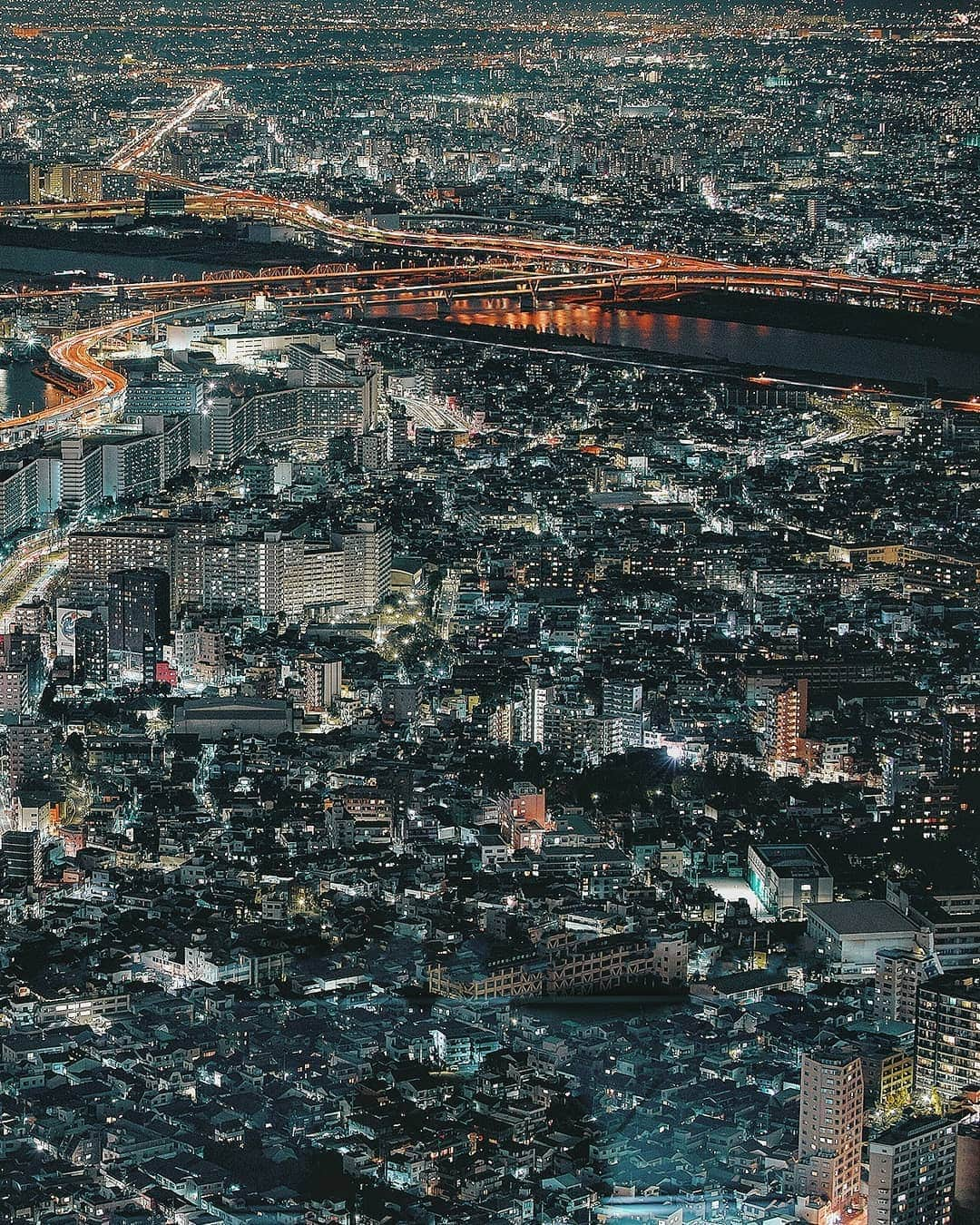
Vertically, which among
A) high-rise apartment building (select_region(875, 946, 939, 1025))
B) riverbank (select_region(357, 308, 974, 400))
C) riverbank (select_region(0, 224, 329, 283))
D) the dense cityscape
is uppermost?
high-rise apartment building (select_region(875, 946, 939, 1025))

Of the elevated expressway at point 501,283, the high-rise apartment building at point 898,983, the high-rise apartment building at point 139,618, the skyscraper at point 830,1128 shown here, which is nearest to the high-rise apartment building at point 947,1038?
the high-rise apartment building at point 898,983

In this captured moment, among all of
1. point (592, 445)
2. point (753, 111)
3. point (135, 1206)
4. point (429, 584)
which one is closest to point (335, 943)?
point (135, 1206)

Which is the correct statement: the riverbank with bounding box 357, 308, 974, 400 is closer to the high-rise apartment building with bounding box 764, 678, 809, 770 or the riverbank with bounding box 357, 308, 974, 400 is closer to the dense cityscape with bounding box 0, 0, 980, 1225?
the dense cityscape with bounding box 0, 0, 980, 1225

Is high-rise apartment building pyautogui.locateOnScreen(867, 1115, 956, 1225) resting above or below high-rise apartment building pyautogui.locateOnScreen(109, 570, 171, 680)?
above

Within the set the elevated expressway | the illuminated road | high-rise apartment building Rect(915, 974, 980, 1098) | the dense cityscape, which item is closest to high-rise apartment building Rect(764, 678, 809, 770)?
the dense cityscape

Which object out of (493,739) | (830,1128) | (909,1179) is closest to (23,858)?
(493,739)

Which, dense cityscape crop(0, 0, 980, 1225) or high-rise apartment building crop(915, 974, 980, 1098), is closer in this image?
dense cityscape crop(0, 0, 980, 1225)

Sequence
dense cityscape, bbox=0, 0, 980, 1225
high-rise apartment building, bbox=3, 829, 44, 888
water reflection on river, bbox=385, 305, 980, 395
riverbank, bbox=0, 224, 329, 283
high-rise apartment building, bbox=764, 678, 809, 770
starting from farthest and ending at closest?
1. riverbank, bbox=0, 224, 329, 283
2. water reflection on river, bbox=385, 305, 980, 395
3. high-rise apartment building, bbox=764, 678, 809, 770
4. high-rise apartment building, bbox=3, 829, 44, 888
5. dense cityscape, bbox=0, 0, 980, 1225

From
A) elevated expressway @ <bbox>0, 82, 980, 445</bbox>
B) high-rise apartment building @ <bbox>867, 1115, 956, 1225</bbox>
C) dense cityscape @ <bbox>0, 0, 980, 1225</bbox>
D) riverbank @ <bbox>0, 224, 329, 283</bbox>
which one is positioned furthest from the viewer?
riverbank @ <bbox>0, 224, 329, 283</bbox>
